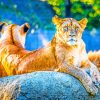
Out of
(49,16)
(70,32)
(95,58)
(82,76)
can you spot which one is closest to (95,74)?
(82,76)

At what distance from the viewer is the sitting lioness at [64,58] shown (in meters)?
5.95

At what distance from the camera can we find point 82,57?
629 cm

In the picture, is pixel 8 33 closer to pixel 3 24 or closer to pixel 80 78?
pixel 3 24

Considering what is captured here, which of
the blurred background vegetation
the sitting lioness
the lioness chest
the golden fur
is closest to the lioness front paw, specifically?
the sitting lioness

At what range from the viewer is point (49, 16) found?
21.8m

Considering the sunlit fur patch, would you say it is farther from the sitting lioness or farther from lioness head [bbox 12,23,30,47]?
lioness head [bbox 12,23,30,47]

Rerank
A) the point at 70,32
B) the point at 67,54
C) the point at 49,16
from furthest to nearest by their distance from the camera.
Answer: the point at 49,16, the point at 67,54, the point at 70,32

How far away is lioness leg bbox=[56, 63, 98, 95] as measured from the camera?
5777 mm

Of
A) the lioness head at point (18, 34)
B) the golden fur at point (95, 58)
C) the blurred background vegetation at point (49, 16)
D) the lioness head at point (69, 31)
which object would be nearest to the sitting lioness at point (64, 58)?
the lioness head at point (69, 31)

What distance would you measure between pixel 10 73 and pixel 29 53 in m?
0.33

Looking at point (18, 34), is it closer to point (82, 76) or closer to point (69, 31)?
point (69, 31)

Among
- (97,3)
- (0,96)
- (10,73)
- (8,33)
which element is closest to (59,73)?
(0,96)

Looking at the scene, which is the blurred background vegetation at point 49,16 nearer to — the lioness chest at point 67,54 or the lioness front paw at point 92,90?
the lioness chest at point 67,54

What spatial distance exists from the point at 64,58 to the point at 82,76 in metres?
0.36
